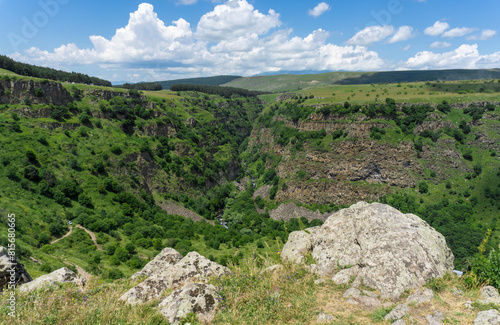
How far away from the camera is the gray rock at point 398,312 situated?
947 cm

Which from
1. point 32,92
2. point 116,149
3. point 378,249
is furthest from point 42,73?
point 378,249

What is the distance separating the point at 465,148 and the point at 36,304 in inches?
4297

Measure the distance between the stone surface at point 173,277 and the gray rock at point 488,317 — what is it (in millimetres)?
10395

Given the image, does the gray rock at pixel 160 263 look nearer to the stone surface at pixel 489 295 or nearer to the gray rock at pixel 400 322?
the gray rock at pixel 400 322

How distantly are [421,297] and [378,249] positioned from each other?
3.62 m

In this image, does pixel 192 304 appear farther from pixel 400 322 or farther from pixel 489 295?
pixel 489 295

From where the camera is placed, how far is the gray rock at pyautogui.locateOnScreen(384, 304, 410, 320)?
31.1 feet

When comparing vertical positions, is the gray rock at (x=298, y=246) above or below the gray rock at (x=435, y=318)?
below

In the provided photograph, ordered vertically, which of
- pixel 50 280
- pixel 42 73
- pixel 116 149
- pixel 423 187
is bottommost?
pixel 423 187

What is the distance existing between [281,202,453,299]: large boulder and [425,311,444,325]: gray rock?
2.18 meters

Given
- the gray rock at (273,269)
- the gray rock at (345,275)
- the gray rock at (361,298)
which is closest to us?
the gray rock at (361,298)

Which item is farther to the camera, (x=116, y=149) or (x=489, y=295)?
(x=116, y=149)

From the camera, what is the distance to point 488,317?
8516 millimetres

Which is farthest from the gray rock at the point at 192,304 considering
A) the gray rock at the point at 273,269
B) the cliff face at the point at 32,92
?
the cliff face at the point at 32,92
